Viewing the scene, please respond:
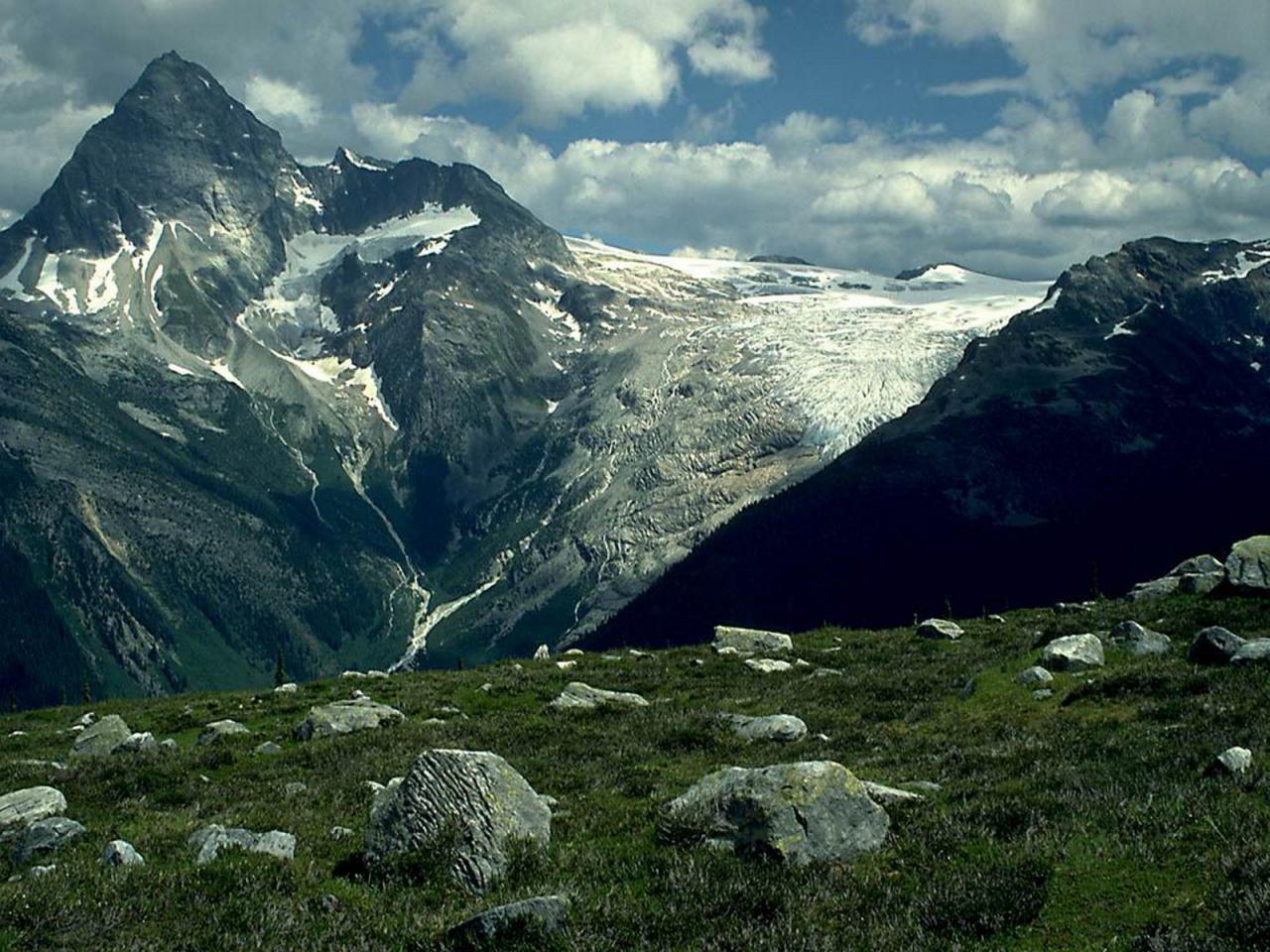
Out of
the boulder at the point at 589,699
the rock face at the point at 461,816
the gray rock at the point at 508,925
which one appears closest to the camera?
the gray rock at the point at 508,925

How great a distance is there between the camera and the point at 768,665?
144 ft

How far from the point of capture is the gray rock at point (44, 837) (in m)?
18.9

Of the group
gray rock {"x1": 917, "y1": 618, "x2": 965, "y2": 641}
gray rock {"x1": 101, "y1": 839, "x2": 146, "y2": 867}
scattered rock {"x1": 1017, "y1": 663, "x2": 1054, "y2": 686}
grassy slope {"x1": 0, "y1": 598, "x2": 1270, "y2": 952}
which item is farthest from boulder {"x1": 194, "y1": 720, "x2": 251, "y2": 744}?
gray rock {"x1": 917, "y1": 618, "x2": 965, "y2": 641}

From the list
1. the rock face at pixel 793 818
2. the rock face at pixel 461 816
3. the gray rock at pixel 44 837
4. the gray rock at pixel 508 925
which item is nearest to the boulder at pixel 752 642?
the rock face at pixel 793 818

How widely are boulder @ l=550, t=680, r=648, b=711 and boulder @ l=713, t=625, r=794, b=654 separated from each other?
1236 cm

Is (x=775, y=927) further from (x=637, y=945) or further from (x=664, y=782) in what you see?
(x=664, y=782)

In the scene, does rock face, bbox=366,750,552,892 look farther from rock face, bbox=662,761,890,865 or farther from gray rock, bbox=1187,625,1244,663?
gray rock, bbox=1187,625,1244,663

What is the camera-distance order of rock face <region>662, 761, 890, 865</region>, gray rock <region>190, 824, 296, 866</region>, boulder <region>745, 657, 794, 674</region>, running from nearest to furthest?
rock face <region>662, 761, 890, 865</region> → gray rock <region>190, 824, 296, 866</region> → boulder <region>745, 657, 794, 674</region>

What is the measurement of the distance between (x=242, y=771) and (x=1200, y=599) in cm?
3288

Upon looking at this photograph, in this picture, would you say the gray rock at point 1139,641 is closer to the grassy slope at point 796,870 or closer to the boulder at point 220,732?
the grassy slope at point 796,870

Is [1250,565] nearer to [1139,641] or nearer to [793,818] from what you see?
[1139,641]

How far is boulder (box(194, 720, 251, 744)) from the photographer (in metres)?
34.7

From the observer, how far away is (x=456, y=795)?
685 inches

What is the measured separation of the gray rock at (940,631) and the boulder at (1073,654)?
1599 cm
